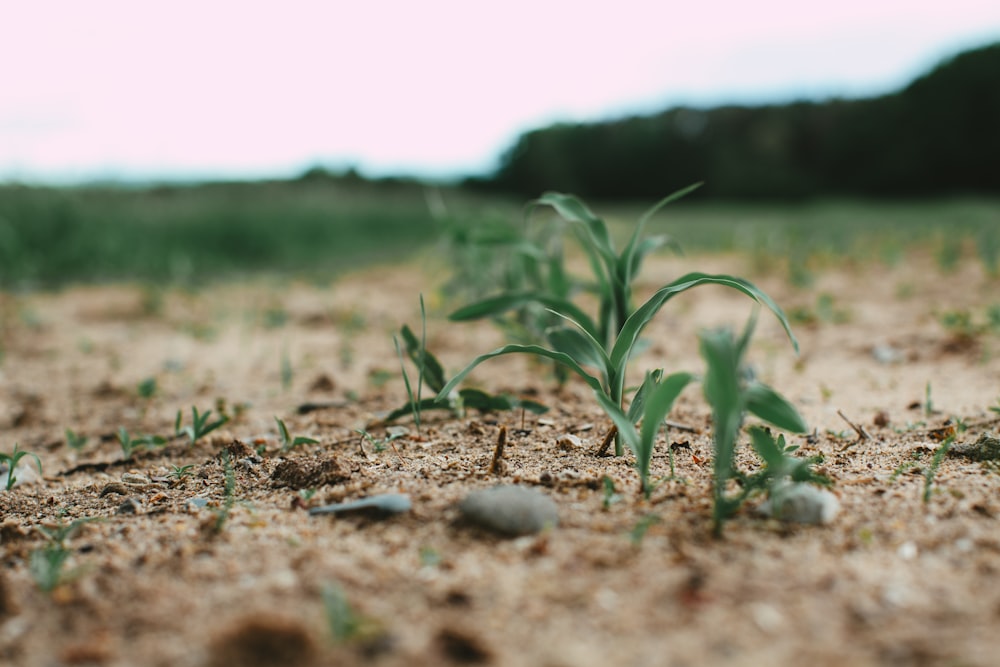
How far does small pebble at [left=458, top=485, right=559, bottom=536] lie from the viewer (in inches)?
43.4

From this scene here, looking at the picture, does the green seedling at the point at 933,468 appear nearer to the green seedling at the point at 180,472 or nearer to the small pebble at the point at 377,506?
the small pebble at the point at 377,506

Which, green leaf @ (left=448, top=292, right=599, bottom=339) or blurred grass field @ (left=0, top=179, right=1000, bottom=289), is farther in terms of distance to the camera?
blurred grass field @ (left=0, top=179, right=1000, bottom=289)

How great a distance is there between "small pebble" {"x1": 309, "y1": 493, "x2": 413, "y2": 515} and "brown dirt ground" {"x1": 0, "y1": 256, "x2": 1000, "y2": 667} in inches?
1.0

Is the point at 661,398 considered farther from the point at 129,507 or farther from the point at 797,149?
the point at 797,149

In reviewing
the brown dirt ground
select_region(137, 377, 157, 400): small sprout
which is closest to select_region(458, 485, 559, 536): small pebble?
the brown dirt ground

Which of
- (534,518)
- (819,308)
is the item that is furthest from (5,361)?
(819,308)

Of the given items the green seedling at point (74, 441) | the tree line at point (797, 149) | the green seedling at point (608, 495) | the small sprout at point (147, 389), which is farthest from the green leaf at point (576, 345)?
the tree line at point (797, 149)

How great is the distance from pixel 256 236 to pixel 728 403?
690cm

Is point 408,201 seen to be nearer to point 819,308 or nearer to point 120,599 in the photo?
point 819,308

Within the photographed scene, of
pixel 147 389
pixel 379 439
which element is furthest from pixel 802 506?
pixel 147 389

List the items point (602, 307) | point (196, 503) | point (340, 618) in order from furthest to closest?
point (602, 307)
point (196, 503)
point (340, 618)

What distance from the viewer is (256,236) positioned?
23.9ft

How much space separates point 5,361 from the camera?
297 centimetres

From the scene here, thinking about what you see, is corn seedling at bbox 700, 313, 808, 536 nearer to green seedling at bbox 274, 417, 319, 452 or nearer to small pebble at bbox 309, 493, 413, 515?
small pebble at bbox 309, 493, 413, 515
